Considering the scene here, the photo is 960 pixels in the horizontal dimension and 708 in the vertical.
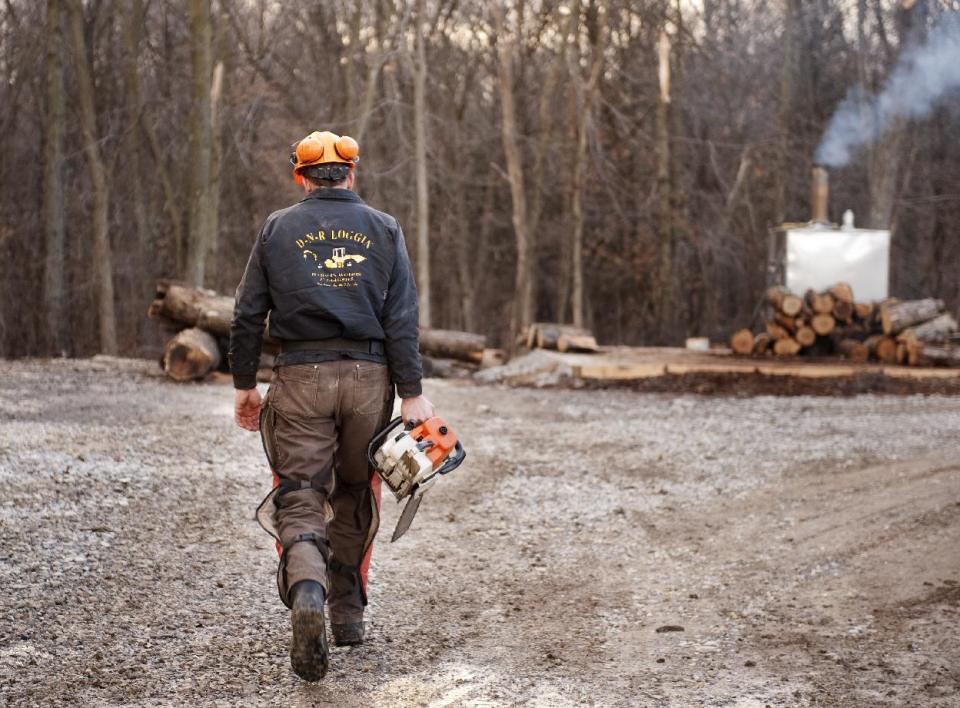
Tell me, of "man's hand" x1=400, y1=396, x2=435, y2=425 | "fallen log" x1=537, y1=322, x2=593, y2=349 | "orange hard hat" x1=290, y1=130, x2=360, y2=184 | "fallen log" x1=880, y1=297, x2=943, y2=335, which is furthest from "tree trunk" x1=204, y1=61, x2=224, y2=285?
"man's hand" x1=400, y1=396, x2=435, y2=425

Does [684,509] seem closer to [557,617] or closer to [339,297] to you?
[557,617]

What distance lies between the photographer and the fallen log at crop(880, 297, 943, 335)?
1609 centimetres

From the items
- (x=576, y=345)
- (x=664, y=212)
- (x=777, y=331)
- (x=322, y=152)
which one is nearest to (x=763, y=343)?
(x=777, y=331)

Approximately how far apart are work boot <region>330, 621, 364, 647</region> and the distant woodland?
1308 cm

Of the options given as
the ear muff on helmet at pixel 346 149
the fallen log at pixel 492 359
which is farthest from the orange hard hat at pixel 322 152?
the fallen log at pixel 492 359

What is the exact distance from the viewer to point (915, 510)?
6840 millimetres

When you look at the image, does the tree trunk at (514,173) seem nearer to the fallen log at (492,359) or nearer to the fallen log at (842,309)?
the fallen log at (492,359)

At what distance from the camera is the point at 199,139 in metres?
17.0

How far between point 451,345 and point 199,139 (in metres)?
4.73

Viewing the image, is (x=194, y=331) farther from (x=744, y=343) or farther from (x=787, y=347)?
(x=787, y=347)

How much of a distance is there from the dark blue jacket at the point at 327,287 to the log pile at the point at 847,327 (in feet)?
41.9

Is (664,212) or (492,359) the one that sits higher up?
(664,212)

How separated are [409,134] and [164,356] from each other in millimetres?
13938

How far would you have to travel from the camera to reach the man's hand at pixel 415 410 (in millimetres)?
4457
